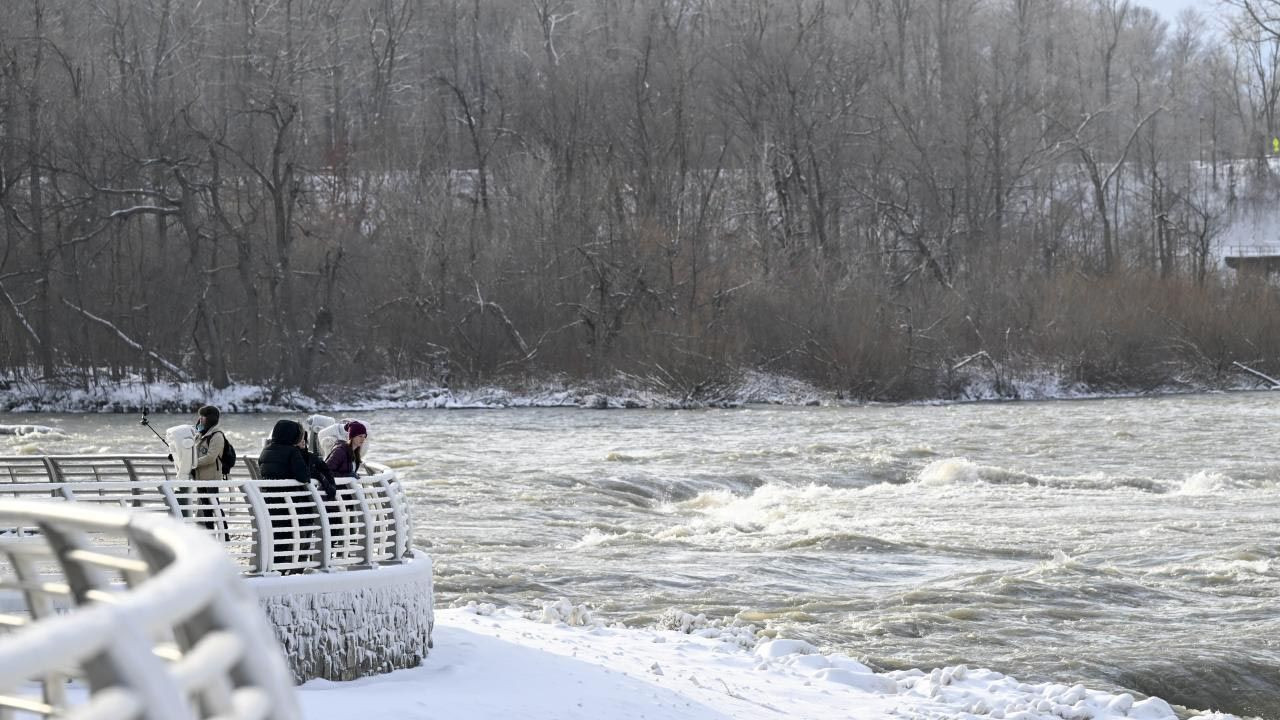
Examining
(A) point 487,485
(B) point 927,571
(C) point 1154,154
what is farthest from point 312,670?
(C) point 1154,154

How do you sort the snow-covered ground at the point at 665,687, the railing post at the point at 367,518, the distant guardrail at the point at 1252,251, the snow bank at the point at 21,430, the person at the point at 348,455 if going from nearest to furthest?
the snow-covered ground at the point at 665,687 < the railing post at the point at 367,518 < the person at the point at 348,455 < the snow bank at the point at 21,430 < the distant guardrail at the point at 1252,251

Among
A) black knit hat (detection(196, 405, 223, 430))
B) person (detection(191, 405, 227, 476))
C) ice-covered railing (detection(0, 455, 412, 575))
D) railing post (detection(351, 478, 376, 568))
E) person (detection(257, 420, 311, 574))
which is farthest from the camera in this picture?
black knit hat (detection(196, 405, 223, 430))

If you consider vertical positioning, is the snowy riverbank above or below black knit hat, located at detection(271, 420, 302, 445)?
below

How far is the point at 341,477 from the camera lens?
467 inches

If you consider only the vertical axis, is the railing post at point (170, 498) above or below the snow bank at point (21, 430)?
above

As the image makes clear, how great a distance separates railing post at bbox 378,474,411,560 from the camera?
12086 millimetres

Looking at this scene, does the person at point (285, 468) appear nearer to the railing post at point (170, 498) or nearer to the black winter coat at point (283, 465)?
the black winter coat at point (283, 465)

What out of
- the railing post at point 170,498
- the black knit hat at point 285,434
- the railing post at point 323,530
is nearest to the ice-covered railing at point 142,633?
the railing post at point 170,498

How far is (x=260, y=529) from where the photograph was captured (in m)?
11.1

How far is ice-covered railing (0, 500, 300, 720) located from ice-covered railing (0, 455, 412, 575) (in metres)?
8.60

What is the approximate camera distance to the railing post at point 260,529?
11.0 m

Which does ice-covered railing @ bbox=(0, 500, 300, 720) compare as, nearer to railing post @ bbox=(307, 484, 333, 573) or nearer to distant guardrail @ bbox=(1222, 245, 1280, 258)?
railing post @ bbox=(307, 484, 333, 573)

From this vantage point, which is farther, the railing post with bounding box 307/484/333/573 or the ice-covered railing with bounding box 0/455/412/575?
the railing post with bounding box 307/484/333/573

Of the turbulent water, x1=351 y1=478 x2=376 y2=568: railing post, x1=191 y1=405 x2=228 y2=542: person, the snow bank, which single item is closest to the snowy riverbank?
the turbulent water
